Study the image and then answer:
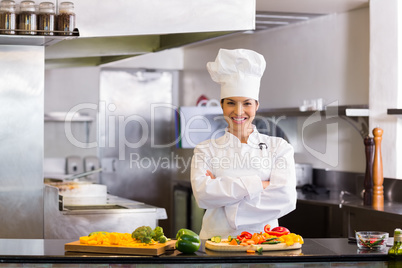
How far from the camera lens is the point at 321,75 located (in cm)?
564

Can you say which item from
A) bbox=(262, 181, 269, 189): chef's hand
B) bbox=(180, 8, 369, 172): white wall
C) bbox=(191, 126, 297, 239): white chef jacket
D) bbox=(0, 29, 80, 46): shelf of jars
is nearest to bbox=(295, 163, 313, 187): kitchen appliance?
bbox=(180, 8, 369, 172): white wall

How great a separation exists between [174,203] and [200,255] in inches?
184

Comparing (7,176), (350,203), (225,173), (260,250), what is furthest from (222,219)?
(350,203)

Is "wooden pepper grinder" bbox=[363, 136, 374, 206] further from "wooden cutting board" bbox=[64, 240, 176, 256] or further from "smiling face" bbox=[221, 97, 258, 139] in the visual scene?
"wooden cutting board" bbox=[64, 240, 176, 256]

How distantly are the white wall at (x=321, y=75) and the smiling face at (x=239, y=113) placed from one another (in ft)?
7.17

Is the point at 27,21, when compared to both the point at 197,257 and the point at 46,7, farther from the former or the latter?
the point at 197,257

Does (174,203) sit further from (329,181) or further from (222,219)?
(222,219)

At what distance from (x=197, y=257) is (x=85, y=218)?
5.77 ft

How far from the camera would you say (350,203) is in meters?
4.45

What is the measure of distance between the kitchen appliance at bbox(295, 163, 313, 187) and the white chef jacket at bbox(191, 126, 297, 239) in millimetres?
2331

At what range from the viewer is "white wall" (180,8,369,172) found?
205 inches

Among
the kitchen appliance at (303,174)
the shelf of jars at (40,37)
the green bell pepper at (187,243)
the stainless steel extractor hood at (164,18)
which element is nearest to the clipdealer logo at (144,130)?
the kitchen appliance at (303,174)

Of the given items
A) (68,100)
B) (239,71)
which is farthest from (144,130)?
(239,71)

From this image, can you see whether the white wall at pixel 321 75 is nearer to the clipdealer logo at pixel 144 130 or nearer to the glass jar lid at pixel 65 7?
the clipdealer logo at pixel 144 130
